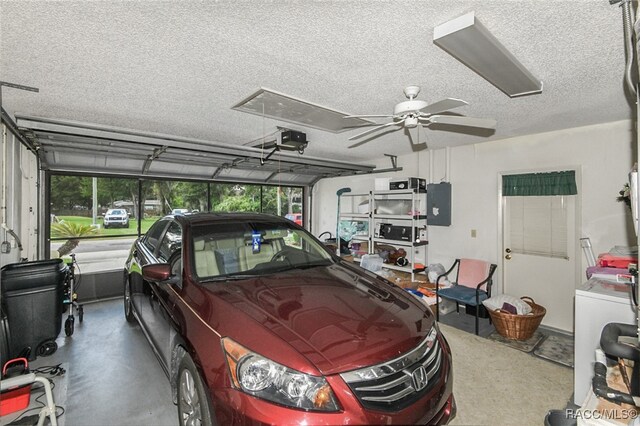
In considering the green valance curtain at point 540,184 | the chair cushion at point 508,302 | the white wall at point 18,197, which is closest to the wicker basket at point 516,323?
the chair cushion at point 508,302

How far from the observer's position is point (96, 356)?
2.81m

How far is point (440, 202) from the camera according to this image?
464cm

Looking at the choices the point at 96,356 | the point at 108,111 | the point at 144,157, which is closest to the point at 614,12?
the point at 108,111

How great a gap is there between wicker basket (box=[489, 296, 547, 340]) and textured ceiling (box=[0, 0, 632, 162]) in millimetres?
2272

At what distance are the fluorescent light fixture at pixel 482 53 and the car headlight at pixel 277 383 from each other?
1827 mm

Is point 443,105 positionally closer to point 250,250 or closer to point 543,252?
point 250,250

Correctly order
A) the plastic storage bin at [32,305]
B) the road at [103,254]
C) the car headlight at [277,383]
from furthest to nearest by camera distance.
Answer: the road at [103,254], the plastic storage bin at [32,305], the car headlight at [277,383]

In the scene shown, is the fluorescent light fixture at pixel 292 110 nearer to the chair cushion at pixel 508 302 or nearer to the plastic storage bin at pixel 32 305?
the plastic storage bin at pixel 32 305

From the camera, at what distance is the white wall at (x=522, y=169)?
324 centimetres

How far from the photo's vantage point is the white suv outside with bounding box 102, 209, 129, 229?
5.44 meters

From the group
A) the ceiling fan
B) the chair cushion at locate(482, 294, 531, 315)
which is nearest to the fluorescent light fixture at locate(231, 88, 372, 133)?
the ceiling fan

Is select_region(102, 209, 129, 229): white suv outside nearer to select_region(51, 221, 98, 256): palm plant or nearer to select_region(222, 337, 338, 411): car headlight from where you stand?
select_region(51, 221, 98, 256): palm plant

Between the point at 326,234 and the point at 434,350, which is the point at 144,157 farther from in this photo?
the point at 434,350

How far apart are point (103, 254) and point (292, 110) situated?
626 cm
